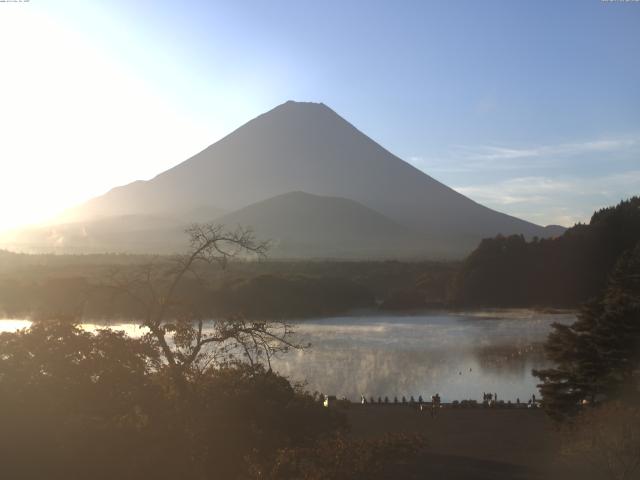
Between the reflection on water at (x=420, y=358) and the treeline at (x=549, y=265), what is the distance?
13.3 feet

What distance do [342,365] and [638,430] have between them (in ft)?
37.3

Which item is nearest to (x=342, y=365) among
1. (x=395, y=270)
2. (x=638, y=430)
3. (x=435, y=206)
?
(x=638, y=430)

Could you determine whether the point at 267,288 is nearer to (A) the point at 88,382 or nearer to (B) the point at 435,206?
(A) the point at 88,382

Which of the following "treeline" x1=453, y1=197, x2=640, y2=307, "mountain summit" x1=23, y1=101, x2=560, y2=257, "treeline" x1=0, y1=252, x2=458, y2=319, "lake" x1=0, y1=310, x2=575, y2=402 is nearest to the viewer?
"lake" x1=0, y1=310, x2=575, y2=402

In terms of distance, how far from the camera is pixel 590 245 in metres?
33.2

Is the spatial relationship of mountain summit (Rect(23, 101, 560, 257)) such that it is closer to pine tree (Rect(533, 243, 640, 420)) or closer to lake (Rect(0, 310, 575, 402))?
lake (Rect(0, 310, 575, 402))

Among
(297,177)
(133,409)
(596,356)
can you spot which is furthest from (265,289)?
(297,177)

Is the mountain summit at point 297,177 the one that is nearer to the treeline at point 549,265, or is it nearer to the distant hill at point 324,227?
the distant hill at point 324,227

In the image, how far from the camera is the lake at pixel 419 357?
16.3 m

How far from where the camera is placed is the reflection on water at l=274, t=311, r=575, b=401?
16297 mm

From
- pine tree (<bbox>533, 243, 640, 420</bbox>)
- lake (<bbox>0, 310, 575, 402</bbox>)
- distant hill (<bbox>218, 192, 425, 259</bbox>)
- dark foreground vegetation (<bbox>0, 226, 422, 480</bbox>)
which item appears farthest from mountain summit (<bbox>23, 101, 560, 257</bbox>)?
dark foreground vegetation (<bbox>0, 226, 422, 480</bbox>)

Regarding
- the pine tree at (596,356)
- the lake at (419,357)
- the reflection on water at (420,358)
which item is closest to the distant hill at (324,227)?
the lake at (419,357)

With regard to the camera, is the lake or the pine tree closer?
the pine tree

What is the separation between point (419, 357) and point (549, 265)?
1588 centimetres
